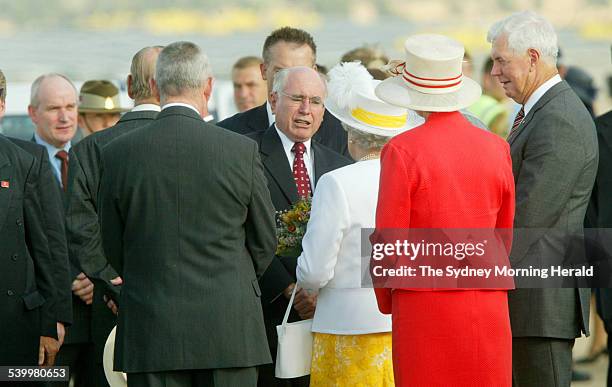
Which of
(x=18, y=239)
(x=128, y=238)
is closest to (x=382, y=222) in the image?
(x=128, y=238)

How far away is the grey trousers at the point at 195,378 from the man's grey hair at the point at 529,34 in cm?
188

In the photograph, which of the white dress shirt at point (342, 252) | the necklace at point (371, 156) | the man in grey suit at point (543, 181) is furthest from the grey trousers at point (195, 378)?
the man in grey suit at point (543, 181)

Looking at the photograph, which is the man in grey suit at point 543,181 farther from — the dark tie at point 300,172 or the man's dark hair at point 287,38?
the man's dark hair at point 287,38

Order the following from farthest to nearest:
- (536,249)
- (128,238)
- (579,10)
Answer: (579,10), (536,249), (128,238)

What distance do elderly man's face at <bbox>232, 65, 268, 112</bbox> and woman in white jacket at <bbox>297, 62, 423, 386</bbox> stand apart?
4597 mm

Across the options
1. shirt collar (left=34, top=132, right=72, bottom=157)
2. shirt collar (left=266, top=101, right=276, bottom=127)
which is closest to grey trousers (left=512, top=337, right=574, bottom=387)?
shirt collar (left=266, top=101, right=276, bottom=127)

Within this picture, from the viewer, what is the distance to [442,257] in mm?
4711

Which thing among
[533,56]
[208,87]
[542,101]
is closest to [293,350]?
[208,87]

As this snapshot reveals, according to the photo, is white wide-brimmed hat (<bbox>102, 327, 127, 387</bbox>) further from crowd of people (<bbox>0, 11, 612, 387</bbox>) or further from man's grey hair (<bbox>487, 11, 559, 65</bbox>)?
man's grey hair (<bbox>487, 11, 559, 65</bbox>)

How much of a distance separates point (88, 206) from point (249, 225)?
1465 mm

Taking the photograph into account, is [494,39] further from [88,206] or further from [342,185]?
[88,206]

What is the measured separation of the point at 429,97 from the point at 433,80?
2.8 inches

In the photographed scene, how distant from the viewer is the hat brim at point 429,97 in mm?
4801

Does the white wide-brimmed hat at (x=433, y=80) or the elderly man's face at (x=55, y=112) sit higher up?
the white wide-brimmed hat at (x=433, y=80)
